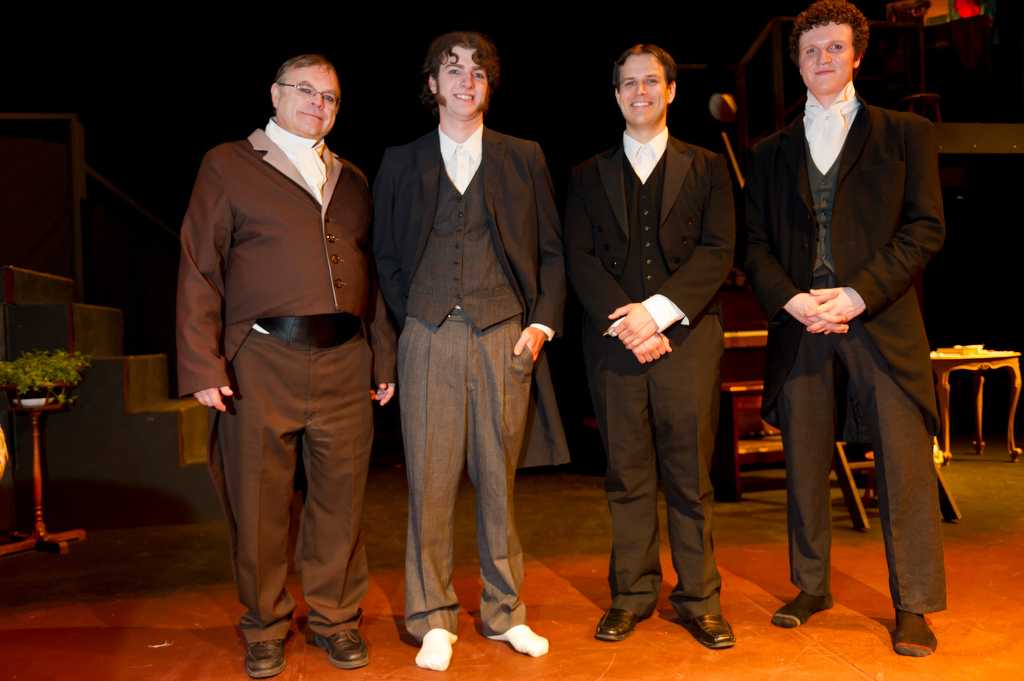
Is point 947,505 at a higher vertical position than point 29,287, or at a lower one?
lower

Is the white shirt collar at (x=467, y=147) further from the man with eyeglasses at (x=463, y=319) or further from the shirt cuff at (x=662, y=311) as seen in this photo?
the shirt cuff at (x=662, y=311)

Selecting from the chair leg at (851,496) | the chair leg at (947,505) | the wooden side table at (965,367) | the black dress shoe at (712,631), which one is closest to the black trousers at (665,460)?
the black dress shoe at (712,631)

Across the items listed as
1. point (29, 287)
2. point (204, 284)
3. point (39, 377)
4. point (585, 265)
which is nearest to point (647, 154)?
point (585, 265)

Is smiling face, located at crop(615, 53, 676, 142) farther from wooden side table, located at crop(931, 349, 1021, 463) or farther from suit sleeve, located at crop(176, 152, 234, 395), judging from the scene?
wooden side table, located at crop(931, 349, 1021, 463)

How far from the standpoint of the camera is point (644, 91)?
8.71 ft

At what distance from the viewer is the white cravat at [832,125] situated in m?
2.69

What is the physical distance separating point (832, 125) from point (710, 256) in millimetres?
532

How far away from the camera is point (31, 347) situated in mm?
4344

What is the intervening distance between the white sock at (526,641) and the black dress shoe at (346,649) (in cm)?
40

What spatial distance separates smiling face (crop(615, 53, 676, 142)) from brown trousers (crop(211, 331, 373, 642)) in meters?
1.01

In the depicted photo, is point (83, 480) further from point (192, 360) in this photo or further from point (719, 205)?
point (719, 205)

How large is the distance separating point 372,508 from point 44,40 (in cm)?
427

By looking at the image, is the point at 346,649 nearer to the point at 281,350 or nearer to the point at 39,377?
the point at 281,350

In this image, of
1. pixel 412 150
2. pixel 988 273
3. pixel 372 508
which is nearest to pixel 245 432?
pixel 412 150
